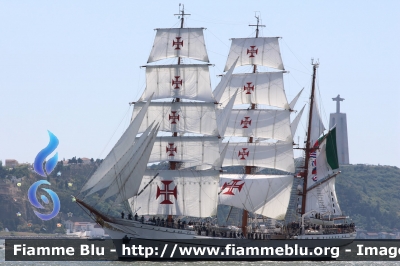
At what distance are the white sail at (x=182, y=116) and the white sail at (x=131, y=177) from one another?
604cm

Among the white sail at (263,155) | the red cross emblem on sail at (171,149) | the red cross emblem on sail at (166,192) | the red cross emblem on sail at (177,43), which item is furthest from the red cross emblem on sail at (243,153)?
the red cross emblem on sail at (177,43)

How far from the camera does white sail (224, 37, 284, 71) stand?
94000mm

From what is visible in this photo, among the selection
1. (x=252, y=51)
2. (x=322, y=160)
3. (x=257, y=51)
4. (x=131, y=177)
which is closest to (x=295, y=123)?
(x=322, y=160)

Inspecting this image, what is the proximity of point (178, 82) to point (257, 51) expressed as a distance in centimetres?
1101

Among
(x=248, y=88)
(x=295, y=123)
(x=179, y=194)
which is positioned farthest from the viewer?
(x=295, y=123)

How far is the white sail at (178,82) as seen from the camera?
283 feet

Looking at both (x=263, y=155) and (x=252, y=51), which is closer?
(x=263, y=155)

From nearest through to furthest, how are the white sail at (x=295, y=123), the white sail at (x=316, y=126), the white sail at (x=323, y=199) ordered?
the white sail at (x=295, y=123)
the white sail at (x=316, y=126)
the white sail at (x=323, y=199)

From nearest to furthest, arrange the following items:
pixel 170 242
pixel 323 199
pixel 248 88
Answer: pixel 170 242
pixel 248 88
pixel 323 199

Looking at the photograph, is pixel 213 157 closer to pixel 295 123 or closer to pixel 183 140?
pixel 183 140

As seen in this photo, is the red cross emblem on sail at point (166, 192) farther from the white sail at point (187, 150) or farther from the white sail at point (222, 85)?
the white sail at point (222, 85)

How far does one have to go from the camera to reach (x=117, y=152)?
79562 millimetres

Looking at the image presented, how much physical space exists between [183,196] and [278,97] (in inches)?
560

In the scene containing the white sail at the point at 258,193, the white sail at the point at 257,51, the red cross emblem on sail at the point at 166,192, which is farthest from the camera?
the white sail at the point at 257,51
